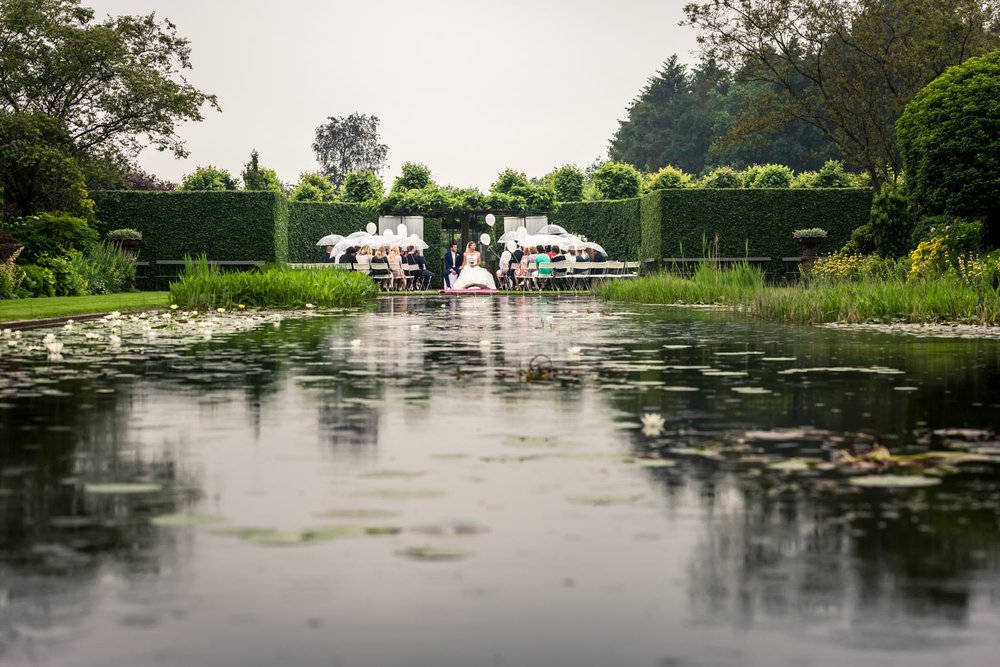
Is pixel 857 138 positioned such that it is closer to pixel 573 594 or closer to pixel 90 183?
pixel 90 183

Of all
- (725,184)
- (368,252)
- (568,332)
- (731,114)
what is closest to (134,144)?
(368,252)

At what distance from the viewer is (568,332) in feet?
54.7

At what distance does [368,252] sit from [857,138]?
16.0 m

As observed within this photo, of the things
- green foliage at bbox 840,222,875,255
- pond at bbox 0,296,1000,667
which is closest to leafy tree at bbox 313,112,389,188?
green foliage at bbox 840,222,875,255

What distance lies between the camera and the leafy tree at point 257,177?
45.8 m

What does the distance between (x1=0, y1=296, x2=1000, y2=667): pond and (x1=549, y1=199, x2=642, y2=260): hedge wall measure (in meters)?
34.2

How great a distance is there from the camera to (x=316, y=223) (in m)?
44.6

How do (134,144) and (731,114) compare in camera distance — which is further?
(731,114)

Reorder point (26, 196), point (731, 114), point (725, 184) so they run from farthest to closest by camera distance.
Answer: point (731, 114) < point (725, 184) < point (26, 196)

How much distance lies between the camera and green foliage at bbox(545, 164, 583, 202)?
1925 inches

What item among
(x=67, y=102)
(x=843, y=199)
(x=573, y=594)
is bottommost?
(x=573, y=594)

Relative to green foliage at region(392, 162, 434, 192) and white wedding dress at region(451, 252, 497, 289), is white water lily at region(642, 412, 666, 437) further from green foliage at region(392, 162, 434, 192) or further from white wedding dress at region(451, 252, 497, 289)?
green foliage at region(392, 162, 434, 192)

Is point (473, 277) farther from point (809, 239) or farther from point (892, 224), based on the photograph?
point (892, 224)

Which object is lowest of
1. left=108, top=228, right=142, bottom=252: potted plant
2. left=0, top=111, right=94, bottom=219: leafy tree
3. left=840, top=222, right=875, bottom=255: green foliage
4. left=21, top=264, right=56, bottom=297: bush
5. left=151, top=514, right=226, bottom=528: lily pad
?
left=151, top=514, right=226, bottom=528: lily pad
